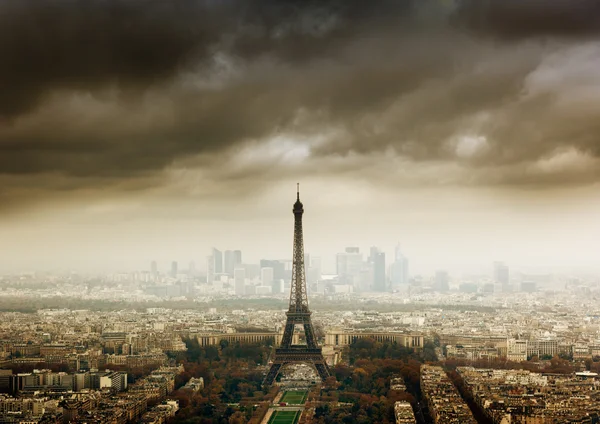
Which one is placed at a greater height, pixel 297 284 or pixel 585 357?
pixel 297 284

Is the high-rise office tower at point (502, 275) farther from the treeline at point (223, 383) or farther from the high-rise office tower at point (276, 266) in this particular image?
the treeline at point (223, 383)

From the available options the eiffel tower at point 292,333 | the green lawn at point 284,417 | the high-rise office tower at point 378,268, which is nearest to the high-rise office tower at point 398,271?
the high-rise office tower at point 378,268

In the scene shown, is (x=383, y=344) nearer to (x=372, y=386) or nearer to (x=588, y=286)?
(x=372, y=386)

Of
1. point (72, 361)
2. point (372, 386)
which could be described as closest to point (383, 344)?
point (372, 386)

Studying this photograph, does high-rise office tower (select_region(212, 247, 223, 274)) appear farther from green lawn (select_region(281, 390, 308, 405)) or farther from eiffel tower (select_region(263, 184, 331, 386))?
green lawn (select_region(281, 390, 308, 405))

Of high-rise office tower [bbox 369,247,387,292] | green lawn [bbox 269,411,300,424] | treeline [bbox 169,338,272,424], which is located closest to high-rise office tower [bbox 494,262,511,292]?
high-rise office tower [bbox 369,247,387,292]

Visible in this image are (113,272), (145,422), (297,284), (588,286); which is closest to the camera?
(145,422)
